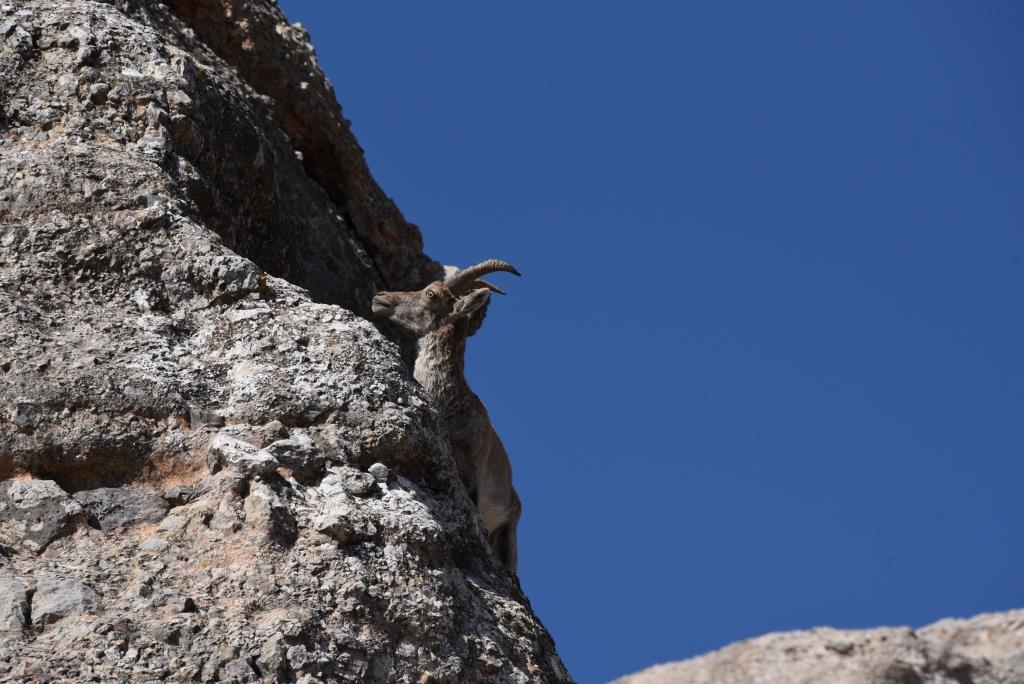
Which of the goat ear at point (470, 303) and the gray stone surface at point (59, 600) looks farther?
the goat ear at point (470, 303)

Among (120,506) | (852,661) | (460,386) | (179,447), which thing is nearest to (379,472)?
(179,447)

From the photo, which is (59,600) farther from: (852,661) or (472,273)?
(852,661)

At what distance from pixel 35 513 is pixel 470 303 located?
4672mm

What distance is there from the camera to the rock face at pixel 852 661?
1655 centimetres

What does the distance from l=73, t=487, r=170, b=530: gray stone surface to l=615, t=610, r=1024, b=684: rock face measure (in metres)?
Result: 12.1

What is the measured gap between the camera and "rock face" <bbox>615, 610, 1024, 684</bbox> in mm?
16547

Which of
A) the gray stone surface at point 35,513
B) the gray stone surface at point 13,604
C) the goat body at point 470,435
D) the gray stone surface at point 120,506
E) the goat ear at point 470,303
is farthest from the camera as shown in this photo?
the goat ear at point 470,303

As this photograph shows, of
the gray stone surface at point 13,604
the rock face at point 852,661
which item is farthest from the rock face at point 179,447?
the rock face at point 852,661

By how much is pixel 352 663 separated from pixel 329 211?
5940mm

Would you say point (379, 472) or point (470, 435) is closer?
point (379, 472)

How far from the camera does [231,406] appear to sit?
554cm

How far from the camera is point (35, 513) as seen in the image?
5133mm

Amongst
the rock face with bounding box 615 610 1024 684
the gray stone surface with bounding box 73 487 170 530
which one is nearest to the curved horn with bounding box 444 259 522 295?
the gray stone surface with bounding box 73 487 170 530

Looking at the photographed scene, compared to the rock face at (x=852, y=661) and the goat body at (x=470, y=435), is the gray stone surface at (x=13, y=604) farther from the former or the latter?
the rock face at (x=852, y=661)
